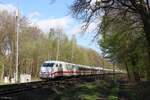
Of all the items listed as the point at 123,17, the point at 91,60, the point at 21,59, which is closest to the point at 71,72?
the point at 21,59

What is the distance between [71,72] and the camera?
6838cm

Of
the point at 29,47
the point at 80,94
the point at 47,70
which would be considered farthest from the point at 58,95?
the point at 29,47

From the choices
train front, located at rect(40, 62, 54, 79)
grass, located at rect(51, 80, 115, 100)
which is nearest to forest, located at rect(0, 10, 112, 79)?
train front, located at rect(40, 62, 54, 79)

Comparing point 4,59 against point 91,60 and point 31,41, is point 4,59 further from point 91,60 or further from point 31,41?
point 91,60

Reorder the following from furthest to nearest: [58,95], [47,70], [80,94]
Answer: [47,70] < [80,94] < [58,95]

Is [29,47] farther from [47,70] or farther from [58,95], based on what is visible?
[58,95]

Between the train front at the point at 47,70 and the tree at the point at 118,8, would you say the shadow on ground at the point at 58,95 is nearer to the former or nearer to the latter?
the tree at the point at 118,8

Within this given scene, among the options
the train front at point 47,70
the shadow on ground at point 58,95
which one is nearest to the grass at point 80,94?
the shadow on ground at point 58,95

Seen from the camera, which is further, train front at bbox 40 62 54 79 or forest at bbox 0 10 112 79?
forest at bbox 0 10 112 79

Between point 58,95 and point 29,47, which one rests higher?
point 29,47

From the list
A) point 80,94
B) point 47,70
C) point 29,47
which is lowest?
point 80,94

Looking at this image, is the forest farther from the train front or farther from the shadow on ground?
the shadow on ground

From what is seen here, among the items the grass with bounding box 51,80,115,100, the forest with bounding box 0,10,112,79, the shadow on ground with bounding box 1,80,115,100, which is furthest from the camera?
the forest with bounding box 0,10,112,79

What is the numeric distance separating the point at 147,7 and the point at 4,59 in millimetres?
58799
